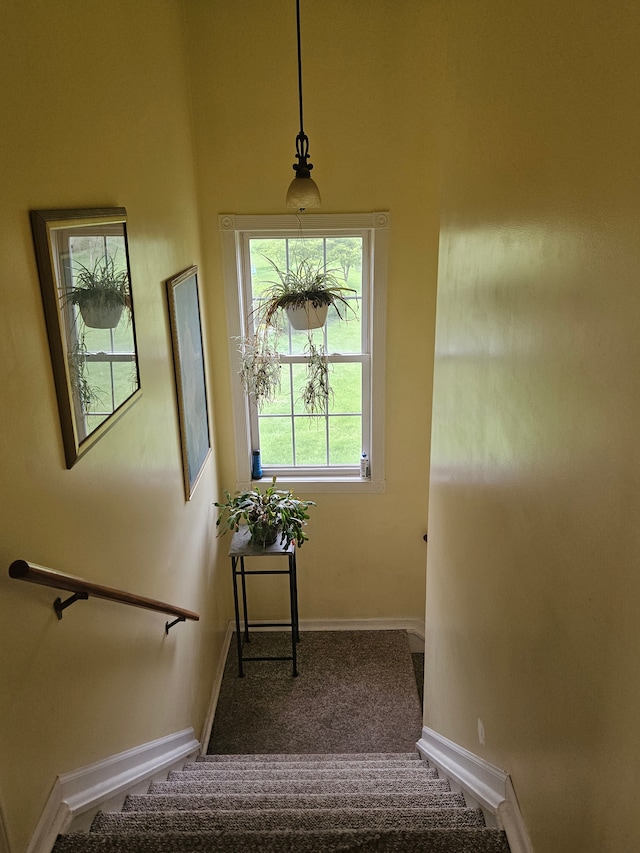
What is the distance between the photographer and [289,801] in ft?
8.10

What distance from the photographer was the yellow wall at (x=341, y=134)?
3.71 meters

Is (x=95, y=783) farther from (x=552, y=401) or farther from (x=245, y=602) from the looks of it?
(x=245, y=602)

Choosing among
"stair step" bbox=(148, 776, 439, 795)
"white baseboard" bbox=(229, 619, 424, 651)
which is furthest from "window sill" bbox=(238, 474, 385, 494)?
"stair step" bbox=(148, 776, 439, 795)

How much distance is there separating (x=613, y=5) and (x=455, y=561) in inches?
76.1

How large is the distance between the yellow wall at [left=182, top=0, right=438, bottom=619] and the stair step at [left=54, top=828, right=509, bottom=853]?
2693 millimetres

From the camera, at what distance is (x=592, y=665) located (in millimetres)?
1261

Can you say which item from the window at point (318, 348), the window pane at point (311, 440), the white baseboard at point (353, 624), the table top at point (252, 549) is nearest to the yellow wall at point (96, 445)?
the table top at point (252, 549)

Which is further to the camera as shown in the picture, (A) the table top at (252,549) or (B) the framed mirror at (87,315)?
(A) the table top at (252,549)

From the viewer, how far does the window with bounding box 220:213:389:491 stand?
13.4 ft

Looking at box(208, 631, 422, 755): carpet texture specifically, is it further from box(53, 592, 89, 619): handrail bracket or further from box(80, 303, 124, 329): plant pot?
box(80, 303, 124, 329): plant pot

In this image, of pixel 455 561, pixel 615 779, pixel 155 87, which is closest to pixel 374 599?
pixel 455 561

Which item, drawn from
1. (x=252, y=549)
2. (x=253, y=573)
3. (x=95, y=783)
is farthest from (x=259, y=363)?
(x=95, y=783)

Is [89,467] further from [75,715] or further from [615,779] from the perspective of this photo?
[615,779]

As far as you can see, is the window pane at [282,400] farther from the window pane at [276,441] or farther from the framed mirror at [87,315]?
the framed mirror at [87,315]
